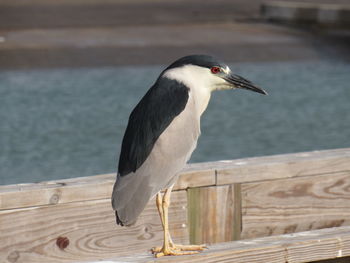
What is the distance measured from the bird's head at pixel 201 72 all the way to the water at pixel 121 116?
17.7 feet

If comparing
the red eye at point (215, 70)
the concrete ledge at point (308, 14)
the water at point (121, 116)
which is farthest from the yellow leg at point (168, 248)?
the concrete ledge at point (308, 14)

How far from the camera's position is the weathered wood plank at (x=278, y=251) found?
10.8 ft

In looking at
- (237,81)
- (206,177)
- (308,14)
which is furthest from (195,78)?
(308,14)

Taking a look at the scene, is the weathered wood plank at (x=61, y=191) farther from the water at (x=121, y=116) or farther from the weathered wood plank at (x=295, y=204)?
the water at (x=121, y=116)

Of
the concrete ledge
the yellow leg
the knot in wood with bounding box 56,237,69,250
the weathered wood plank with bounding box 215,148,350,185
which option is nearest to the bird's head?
the yellow leg

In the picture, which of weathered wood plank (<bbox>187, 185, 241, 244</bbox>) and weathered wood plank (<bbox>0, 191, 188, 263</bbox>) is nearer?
weathered wood plank (<bbox>0, 191, 188, 263</bbox>)

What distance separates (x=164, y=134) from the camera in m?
3.62

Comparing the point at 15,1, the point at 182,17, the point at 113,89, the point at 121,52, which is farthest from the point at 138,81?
the point at 15,1

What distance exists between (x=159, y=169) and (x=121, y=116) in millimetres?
8138

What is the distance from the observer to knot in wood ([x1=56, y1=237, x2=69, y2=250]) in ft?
13.3

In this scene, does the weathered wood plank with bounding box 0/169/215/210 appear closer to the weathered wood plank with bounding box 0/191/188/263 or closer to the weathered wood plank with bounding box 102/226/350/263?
the weathered wood plank with bounding box 0/191/188/263

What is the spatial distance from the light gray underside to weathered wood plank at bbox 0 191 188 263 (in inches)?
21.6

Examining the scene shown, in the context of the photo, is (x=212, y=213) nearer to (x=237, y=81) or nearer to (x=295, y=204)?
(x=295, y=204)

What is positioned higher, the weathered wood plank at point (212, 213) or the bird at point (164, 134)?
the bird at point (164, 134)
